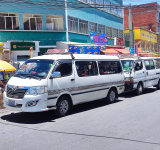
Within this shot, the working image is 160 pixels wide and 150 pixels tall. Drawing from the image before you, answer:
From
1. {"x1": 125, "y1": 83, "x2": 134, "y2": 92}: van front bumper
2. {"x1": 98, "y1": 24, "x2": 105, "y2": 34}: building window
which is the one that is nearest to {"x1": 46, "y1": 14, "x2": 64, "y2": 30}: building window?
{"x1": 98, "y1": 24, "x2": 105, "y2": 34}: building window

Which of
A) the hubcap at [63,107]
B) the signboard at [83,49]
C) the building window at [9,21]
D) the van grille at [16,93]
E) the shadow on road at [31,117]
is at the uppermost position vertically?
the building window at [9,21]

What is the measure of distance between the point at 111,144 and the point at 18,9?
17.3 m

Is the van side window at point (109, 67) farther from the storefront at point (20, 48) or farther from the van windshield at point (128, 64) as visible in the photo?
the storefront at point (20, 48)

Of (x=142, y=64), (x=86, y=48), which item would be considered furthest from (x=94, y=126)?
(x=86, y=48)

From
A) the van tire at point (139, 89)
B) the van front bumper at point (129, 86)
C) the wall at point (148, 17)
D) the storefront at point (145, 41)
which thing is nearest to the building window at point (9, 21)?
the van front bumper at point (129, 86)

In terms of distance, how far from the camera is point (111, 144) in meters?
5.09

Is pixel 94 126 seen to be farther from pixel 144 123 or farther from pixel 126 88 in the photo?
pixel 126 88

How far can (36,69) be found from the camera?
7.59 metres

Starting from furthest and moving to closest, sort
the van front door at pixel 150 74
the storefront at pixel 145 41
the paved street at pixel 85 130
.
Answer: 1. the storefront at pixel 145 41
2. the van front door at pixel 150 74
3. the paved street at pixel 85 130

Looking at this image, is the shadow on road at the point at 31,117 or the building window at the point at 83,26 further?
the building window at the point at 83,26

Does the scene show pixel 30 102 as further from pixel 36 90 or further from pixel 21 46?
pixel 21 46

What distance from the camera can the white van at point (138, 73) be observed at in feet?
38.8

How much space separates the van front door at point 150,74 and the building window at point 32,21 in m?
11.2

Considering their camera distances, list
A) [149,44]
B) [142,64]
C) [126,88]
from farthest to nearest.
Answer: [149,44] < [142,64] < [126,88]
